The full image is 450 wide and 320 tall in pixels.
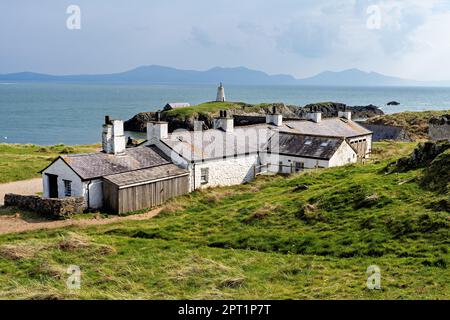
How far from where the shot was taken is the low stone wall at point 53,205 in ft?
84.1

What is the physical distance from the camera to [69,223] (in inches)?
964

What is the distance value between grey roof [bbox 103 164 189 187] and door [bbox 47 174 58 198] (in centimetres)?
382

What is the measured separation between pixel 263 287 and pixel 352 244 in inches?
196

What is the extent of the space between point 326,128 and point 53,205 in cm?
2896

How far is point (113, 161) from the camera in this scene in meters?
29.4

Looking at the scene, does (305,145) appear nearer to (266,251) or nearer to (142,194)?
(142,194)

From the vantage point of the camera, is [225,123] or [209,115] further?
[209,115]

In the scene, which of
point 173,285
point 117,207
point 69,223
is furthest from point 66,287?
point 117,207

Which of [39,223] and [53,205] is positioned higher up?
[53,205]

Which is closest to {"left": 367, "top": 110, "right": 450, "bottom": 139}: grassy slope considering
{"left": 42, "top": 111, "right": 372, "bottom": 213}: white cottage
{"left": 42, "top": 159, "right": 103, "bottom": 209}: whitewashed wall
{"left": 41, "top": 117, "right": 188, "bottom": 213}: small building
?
{"left": 42, "top": 111, "right": 372, "bottom": 213}: white cottage

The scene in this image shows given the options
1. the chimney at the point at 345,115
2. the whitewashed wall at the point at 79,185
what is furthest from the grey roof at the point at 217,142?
the chimney at the point at 345,115

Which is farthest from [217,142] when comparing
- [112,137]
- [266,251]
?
[266,251]
